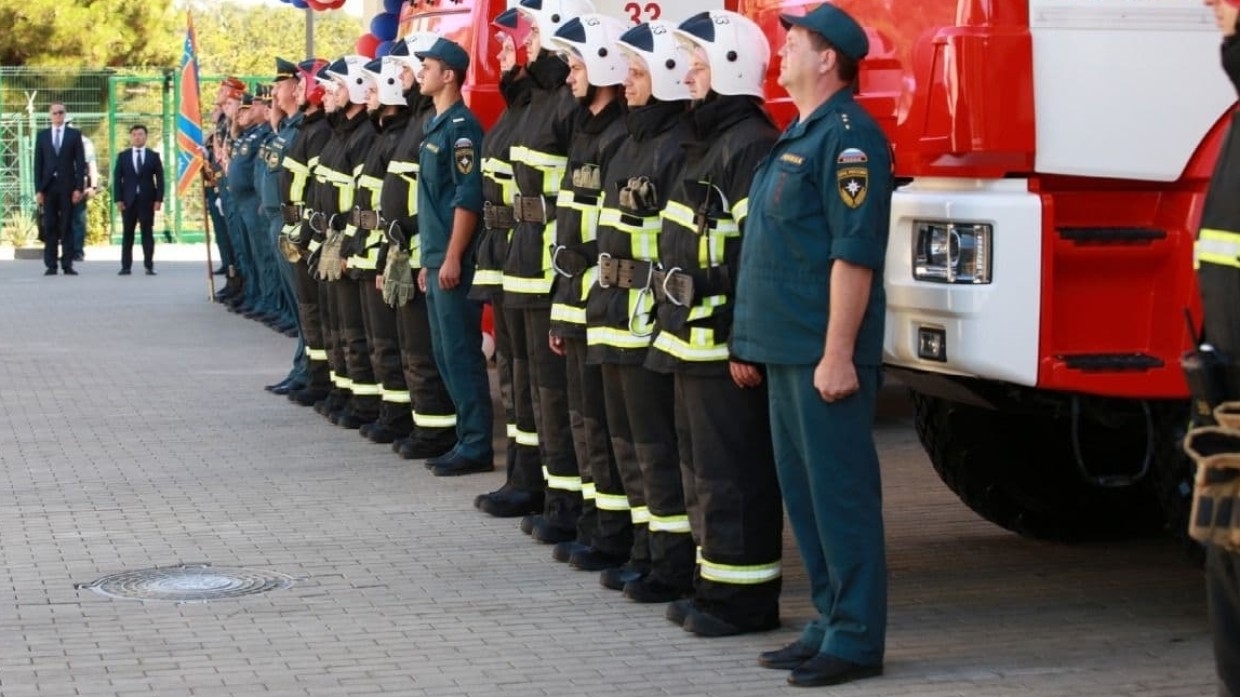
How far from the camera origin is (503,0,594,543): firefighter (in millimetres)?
8695

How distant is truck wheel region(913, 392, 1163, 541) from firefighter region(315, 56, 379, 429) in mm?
4444

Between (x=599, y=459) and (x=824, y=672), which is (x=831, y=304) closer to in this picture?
(x=824, y=672)

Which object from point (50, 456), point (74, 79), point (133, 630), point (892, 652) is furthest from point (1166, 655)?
point (74, 79)

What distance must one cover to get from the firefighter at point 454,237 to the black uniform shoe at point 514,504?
47.0 inches

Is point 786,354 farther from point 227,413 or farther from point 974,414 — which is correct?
point 227,413

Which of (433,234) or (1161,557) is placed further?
(433,234)

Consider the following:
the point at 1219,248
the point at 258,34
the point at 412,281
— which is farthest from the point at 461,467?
the point at 258,34

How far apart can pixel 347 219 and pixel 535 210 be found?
338cm

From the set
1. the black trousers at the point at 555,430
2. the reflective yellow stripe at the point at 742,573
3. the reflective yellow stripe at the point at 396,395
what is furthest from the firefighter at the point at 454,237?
the reflective yellow stripe at the point at 742,573

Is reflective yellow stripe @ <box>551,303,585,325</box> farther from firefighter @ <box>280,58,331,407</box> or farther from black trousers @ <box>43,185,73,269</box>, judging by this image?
black trousers @ <box>43,185,73,269</box>

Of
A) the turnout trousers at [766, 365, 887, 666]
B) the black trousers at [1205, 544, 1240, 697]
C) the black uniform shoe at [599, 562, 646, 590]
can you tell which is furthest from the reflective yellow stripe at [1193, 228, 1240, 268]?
the black uniform shoe at [599, 562, 646, 590]

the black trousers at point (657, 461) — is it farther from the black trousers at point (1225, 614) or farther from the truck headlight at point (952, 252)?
the black trousers at point (1225, 614)

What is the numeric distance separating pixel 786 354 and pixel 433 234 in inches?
176

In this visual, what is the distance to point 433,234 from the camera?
1048 cm
